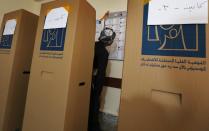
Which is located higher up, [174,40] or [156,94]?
[174,40]

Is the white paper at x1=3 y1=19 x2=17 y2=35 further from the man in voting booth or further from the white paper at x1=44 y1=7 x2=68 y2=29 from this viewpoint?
the man in voting booth

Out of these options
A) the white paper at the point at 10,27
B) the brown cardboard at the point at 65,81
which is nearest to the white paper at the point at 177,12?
the brown cardboard at the point at 65,81

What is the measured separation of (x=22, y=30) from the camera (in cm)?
116

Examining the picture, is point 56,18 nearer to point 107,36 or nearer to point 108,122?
point 107,36

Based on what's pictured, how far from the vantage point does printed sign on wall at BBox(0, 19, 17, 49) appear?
118 centimetres

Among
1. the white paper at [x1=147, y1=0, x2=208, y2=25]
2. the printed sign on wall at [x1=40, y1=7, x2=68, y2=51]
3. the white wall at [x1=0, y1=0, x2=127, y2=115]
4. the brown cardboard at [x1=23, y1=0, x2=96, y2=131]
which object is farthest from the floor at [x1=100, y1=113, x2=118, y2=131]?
the white paper at [x1=147, y1=0, x2=208, y2=25]

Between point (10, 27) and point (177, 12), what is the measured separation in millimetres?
1249

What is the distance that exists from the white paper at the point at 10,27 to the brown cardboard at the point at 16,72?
0.12 feet

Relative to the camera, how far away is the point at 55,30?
92 cm

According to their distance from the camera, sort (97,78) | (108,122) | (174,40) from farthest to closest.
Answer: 1. (108,122)
2. (97,78)
3. (174,40)

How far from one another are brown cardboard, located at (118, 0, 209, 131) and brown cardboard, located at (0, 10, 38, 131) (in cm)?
95

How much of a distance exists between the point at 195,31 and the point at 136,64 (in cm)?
22

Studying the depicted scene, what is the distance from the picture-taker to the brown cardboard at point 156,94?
456mm

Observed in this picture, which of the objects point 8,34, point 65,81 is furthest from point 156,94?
point 8,34
